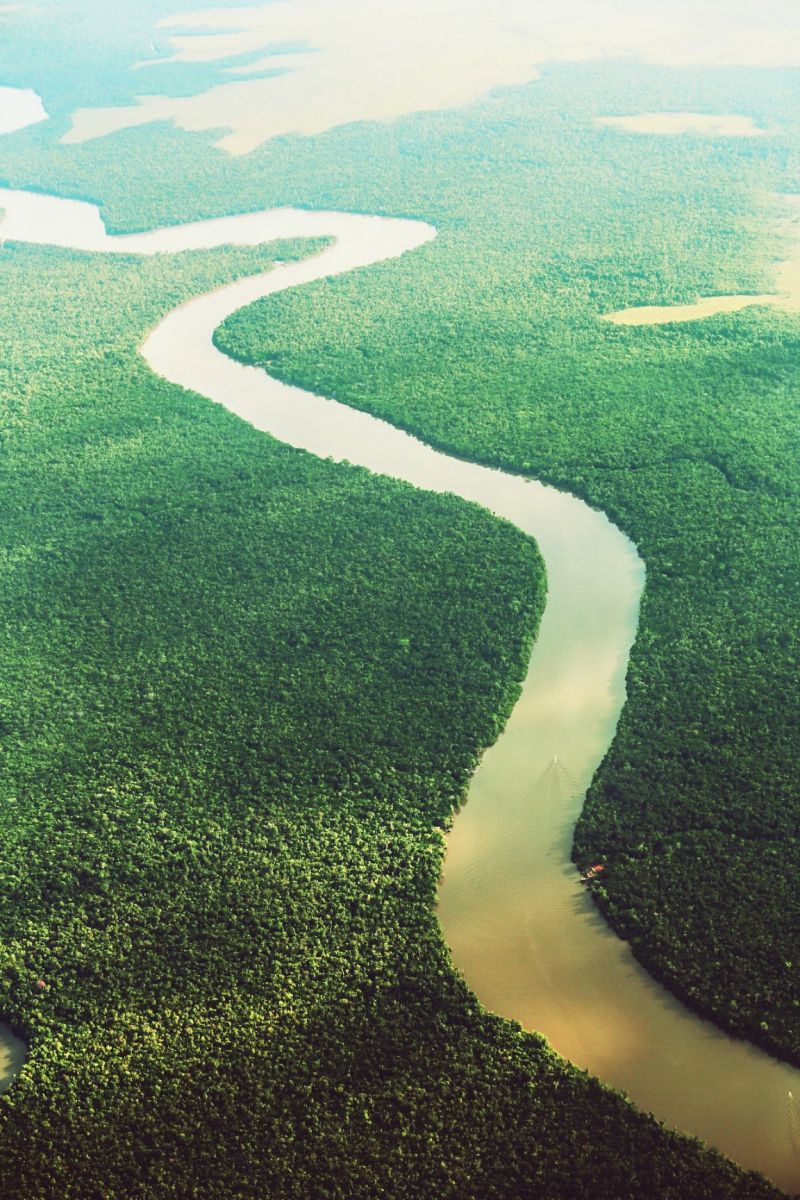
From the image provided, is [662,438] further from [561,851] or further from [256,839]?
[256,839]

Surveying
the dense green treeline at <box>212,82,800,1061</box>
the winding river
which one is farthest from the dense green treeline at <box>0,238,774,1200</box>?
the dense green treeline at <box>212,82,800,1061</box>

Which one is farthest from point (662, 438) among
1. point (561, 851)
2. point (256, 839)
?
point (256, 839)

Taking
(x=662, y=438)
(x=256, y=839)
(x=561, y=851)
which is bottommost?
(x=561, y=851)

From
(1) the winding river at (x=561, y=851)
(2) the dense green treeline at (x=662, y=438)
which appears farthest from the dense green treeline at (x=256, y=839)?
(2) the dense green treeline at (x=662, y=438)

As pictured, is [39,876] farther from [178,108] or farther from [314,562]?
[178,108]

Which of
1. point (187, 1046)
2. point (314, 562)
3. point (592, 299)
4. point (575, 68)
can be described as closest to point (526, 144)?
point (575, 68)

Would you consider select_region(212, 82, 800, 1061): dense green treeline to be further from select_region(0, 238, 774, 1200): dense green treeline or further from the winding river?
select_region(0, 238, 774, 1200): dense green treeline

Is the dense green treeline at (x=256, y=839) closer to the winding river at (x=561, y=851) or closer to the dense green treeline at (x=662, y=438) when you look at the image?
the winding river at (x=561, y=851)
